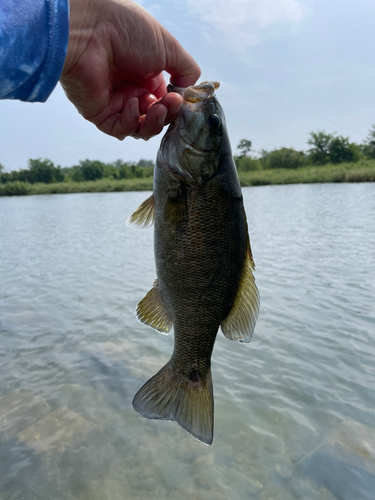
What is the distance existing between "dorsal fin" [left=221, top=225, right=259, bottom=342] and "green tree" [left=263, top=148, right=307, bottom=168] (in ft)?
233

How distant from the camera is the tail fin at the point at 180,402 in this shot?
226 cm

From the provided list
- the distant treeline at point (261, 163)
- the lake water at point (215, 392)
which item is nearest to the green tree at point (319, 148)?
the distant treeline at point (261, 163)

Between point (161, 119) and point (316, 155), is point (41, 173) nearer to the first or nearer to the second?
point (316, 155)

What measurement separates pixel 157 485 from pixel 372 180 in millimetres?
46173

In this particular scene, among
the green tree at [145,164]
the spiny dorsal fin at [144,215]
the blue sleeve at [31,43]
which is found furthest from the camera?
the green tree at [145,164]

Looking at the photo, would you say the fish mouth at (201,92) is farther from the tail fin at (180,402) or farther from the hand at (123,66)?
the tail fin at (180,402)

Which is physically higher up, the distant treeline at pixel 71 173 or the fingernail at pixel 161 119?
the fingernail at pixel 161 119

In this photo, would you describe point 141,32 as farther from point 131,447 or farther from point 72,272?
point 72,272

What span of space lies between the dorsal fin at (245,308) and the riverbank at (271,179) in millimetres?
46543

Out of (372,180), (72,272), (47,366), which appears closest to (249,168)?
(372,180)

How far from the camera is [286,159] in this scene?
70438mm

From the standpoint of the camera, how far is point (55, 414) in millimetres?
4969

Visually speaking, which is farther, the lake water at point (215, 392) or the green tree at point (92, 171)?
the green tree at point (92, 171)

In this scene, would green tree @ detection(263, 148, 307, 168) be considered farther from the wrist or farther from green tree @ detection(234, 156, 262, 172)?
the wrist
